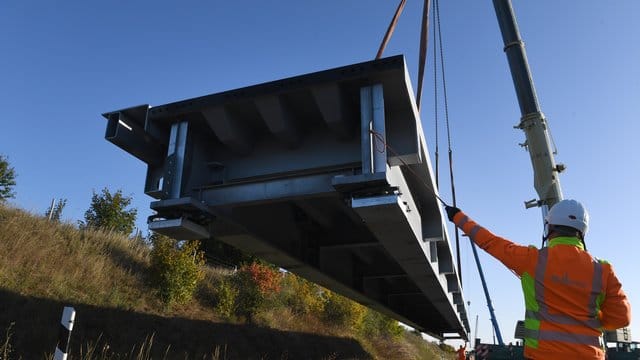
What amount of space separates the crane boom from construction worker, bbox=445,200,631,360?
5.15 metres

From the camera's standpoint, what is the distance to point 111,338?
10766 mm

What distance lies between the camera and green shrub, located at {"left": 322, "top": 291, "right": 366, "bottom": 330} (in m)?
25.3

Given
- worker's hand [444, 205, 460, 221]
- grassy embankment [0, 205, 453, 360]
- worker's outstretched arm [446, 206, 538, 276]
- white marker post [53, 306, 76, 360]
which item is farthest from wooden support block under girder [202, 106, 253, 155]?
grassy embankment [0, 205, 453, 360]

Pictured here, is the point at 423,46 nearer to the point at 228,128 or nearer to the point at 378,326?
the point at 228,128

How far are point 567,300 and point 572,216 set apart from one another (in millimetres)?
669

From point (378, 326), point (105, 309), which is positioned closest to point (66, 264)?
point (105, 309)

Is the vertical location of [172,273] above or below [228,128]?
below

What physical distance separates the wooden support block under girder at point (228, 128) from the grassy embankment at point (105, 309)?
4161 millimetres

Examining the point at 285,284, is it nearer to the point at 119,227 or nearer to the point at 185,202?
the point at 119,227

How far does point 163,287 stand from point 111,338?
4.37 metres

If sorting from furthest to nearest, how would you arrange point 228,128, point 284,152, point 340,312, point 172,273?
point 340,312, point 172,273, point 284,152, point 228,128

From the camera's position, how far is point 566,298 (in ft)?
10.0

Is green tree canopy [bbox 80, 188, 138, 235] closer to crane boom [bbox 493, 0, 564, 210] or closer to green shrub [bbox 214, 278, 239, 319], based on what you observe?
green shrub [bbox 214, 278, 239, 319]

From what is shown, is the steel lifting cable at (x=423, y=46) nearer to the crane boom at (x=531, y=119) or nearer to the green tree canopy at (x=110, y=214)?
the crane boom at (x=531, y=119)
